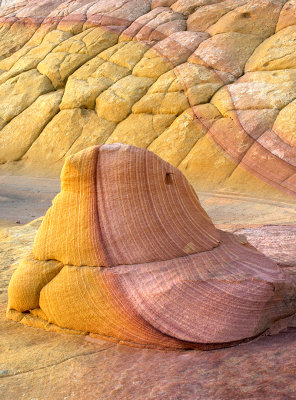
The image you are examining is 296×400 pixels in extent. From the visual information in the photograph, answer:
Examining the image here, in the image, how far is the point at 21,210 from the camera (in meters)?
8.84

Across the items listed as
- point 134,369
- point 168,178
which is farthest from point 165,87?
point 134,369

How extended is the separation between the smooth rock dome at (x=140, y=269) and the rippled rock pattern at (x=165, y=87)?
6.07m

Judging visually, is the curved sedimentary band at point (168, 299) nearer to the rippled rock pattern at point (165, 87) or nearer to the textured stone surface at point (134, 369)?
the textured stone surface at point (134, 369)

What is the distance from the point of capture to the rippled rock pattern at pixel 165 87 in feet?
31.7

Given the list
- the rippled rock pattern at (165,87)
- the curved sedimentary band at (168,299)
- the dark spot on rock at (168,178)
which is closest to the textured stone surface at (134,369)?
the curved sedimentary band at (168,299)

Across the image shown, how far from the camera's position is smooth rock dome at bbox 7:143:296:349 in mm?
2645

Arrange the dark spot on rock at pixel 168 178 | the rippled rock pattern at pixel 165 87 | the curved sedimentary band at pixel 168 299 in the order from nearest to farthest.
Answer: the curved sedimentary band at pixel 168 299
the dark spot on rock at pixel 168 178
the rippled rock pattern at pixel 165 87

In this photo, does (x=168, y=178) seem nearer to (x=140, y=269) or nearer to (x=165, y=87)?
(x=140, y=269)

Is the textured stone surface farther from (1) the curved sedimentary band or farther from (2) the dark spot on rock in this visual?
(2) the dark spot on rock

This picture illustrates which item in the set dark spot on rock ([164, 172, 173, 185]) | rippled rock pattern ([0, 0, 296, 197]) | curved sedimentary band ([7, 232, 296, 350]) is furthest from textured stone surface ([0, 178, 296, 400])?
rippled rock pattern ([0, 0, 296, 197])

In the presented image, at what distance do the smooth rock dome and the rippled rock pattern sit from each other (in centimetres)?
607

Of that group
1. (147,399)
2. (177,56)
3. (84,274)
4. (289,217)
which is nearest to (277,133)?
(289,217)

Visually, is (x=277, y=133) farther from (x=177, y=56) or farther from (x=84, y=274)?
(x=84, y=274)

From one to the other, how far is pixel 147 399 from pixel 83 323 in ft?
2.96
